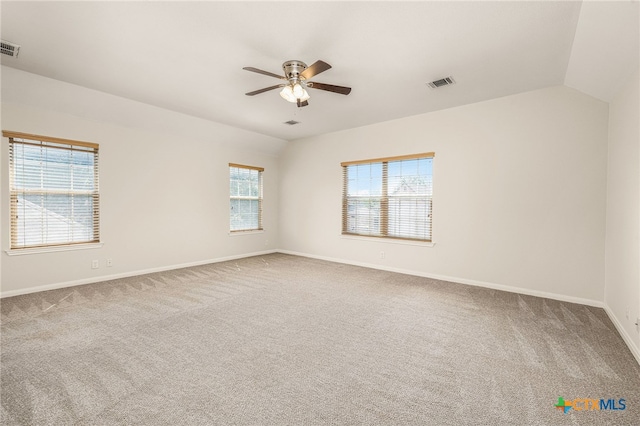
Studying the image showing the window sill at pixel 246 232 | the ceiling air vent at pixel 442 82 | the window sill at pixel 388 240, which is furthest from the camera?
the window sill at pixel 246 232

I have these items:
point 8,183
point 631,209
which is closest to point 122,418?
point 8,183

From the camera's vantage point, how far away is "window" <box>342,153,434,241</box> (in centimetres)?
500

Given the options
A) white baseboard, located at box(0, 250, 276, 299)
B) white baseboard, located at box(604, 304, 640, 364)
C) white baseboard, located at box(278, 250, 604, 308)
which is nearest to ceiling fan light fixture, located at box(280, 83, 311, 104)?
white baseboard, located at box(278, 250, 604, 308)

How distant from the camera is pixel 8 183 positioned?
3.72 meters

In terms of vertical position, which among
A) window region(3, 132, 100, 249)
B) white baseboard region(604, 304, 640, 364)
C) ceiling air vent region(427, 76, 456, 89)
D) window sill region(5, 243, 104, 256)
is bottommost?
white baseboard region(604, 304, 640, 364)

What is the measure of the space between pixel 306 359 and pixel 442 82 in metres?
3.53

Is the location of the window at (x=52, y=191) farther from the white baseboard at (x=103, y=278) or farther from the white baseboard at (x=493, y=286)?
the white baseboard at (x=493, y=286)

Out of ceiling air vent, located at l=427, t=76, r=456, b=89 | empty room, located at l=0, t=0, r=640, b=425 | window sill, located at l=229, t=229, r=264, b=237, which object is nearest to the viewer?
empty room, located at l=0, t=0, r=640, b=425

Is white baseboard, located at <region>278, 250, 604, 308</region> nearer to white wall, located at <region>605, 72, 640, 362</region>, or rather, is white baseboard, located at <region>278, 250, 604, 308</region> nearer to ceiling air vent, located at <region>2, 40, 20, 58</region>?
white wall, located at <region>605, 72, 640, 362</region>

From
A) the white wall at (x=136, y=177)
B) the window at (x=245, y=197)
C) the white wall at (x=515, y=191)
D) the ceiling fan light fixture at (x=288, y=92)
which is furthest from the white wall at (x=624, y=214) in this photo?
the window at (x=245, y=197)

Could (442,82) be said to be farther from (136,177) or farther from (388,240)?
(136,177)

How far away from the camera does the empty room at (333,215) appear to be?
1.99 meters

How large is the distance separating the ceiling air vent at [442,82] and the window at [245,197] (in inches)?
170

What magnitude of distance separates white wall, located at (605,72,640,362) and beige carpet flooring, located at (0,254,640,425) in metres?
0.28
